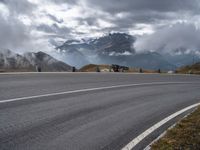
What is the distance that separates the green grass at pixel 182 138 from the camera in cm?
688

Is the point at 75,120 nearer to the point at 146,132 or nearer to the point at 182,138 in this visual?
the point at 146,132

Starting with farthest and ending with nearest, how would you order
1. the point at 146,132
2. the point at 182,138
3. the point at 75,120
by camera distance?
the point at 75,120
the point at 146,132
the point at 182,138

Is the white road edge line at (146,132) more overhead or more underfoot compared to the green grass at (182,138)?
more underfoot

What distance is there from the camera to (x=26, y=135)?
708cm

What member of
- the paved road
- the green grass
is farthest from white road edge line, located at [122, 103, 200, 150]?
the green grass

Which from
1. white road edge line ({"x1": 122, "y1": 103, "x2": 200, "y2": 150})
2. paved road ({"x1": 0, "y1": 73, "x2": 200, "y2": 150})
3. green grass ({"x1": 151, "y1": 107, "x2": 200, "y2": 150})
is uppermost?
paved road ({"x1": 0, "y1": 73, "x2": 200, "y2": 150})

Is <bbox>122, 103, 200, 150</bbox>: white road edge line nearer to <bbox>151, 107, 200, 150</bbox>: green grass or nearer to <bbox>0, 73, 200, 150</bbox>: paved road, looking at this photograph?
<bbox>0, 73, 200, 150</bbox>: paved road

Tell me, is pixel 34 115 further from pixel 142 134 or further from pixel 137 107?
pixel 137 107

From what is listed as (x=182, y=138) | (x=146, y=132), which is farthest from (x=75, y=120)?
(x=182, y=138)

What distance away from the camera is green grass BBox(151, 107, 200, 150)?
6.88 meters

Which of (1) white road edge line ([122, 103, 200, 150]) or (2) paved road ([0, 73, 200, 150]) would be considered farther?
(1) white road edge line ([122, 103, 200, 150])

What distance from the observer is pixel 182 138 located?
7.59 metres

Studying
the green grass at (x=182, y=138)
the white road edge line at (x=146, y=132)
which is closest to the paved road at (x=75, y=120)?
the white road edge line at (x=146, y=132)

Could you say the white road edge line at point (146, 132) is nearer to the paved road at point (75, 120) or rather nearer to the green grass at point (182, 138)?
the paved road at point (75, 120)
